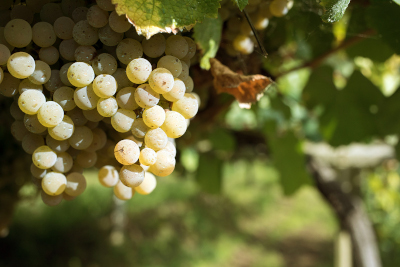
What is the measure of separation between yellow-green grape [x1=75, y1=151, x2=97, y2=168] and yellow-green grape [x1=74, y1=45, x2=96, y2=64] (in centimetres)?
12

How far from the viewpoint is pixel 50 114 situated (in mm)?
296

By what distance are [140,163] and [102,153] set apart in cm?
11

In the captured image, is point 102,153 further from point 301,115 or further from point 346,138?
point 301,115

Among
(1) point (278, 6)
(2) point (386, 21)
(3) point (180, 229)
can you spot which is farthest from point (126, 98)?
(3) point (180, 229)

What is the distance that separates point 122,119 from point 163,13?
113mm

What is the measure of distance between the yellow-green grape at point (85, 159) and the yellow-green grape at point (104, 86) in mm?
106

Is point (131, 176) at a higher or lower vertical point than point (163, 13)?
lower

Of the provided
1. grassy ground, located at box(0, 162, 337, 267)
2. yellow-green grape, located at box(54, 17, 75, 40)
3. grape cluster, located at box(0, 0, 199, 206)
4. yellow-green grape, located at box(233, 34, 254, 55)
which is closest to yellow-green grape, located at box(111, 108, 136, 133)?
grape cluster, located at box(0, 0, 199, 206)

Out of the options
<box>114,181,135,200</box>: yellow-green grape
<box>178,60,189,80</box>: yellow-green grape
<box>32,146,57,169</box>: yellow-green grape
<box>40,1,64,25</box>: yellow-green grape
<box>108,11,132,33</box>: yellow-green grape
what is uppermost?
<box>40,1,64,25</box>: yellow-green grape

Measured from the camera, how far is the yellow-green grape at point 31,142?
13.7 inches

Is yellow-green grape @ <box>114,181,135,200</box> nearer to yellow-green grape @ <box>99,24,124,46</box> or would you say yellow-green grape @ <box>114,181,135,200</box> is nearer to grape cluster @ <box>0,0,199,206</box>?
grape cluster @ <box>0,0,199,206</box>

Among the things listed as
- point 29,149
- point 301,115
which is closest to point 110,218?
point 301,115

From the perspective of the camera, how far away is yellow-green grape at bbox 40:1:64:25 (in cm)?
33

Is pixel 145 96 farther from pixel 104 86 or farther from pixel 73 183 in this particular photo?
pixel 73 183
